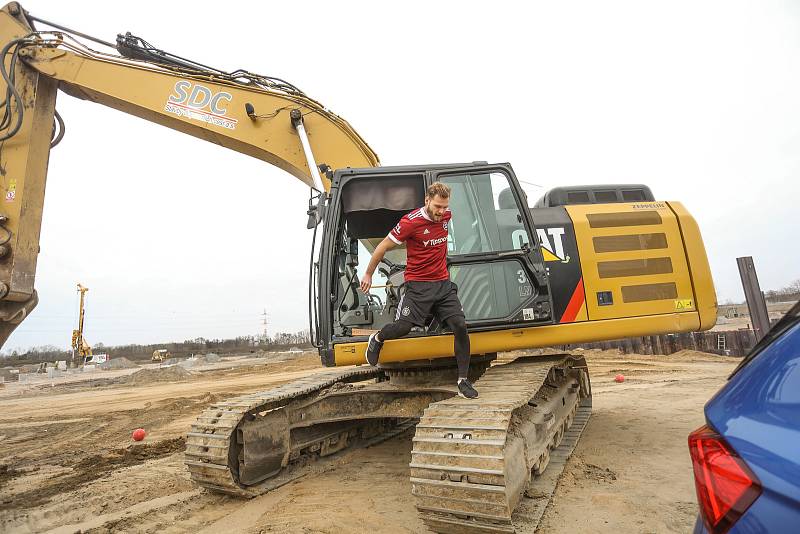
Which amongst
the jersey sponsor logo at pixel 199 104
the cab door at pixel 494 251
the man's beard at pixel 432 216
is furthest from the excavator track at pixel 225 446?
the jersey sponsor logo at pixel 199 104

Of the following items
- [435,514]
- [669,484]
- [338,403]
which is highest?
[338,403]

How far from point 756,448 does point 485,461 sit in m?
1.75

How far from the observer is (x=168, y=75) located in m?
5.27

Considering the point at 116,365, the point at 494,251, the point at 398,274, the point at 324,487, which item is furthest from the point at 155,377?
the point at 494,251

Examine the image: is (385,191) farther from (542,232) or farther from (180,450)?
(180,450)

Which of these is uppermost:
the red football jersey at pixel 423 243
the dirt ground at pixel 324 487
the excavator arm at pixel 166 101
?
the excavator arm at pixel 166 101

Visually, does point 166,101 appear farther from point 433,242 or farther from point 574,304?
point 574,304

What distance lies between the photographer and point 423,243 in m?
3.44

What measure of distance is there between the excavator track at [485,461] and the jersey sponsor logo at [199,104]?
409cm

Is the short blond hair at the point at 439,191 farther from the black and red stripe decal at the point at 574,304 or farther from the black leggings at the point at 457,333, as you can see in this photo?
the black and red stripe decal at the point at 574,304

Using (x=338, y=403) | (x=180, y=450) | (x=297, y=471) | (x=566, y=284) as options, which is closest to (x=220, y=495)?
(x=297, y=471)

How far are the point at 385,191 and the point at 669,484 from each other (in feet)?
11.2

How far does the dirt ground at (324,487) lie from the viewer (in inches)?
126

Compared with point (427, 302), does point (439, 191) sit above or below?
above
